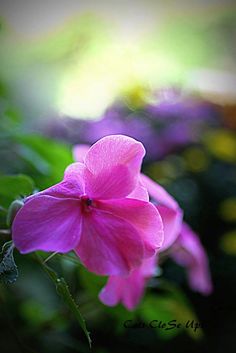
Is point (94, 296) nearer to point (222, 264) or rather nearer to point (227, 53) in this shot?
point (222, 264)

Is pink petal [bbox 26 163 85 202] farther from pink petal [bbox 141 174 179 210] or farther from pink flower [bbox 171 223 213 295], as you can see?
pink flower [bbox 171 223 213 295]

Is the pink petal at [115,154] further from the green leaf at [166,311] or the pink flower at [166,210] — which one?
the green leaf at [166,311]

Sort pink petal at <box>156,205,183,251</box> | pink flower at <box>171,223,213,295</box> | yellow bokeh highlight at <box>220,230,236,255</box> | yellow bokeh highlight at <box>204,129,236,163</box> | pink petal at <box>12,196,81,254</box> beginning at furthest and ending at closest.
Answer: yellow bokeh highlight at <box>204,129,236,163</box>
yellow bokeh highlight at <box>220,230,236,255</box>
pink flower at <box>171,223,213,295</box>
pink petal at <box>156,205,183,251</box>
pink petal at <box>12,196,81,254</box>

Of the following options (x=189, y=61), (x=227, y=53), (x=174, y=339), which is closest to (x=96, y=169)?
(x=174, y=339)

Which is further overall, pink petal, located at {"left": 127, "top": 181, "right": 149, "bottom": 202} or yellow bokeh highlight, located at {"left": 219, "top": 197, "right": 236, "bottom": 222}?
yellow bokeh highlight, located at {"left": 219, "top": 197, "right": 236, "bottom": 222}

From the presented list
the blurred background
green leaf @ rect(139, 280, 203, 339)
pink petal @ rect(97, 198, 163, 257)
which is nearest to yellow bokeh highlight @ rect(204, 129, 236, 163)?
the blurred background

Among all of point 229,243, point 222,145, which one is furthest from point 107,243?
point 222,145

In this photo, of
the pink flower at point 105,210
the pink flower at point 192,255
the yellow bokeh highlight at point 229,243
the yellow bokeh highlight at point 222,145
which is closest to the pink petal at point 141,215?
the pink flower at point 105,210

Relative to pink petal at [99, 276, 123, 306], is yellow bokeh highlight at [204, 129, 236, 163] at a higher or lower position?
lower
